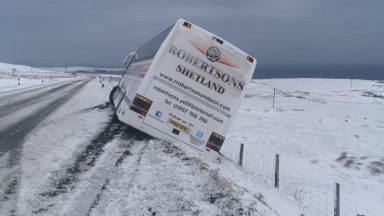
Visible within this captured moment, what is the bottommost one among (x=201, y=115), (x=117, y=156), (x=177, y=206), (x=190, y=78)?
(x=177, y=206)

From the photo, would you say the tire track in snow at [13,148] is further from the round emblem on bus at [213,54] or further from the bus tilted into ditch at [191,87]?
the round emblem on bus at [213,54]

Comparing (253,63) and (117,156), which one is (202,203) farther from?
(253,63)

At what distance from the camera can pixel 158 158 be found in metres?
11.2

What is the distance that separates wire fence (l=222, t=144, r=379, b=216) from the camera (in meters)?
11.2

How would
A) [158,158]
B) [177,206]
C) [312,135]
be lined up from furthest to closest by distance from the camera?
[312,135], [158,158], [177,206]

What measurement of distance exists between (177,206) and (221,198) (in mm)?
1015

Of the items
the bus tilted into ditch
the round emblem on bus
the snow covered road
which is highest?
the round emblem on bus

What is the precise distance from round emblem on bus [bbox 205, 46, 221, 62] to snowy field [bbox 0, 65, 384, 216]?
249cm

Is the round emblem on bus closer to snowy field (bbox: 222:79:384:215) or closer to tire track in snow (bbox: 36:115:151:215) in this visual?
tire track in snow (bbox: 36:115:151:215)

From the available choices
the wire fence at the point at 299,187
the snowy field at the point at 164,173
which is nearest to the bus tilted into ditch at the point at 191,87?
the snowy field at the point at 164,173

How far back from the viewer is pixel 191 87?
12359 millimetres

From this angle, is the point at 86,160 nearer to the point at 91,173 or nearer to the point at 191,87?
the point at 91,173

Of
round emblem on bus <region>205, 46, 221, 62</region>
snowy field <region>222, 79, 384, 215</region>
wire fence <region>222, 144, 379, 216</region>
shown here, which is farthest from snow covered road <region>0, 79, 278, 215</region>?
snowy field <region>222, 79, 384, 215</region>

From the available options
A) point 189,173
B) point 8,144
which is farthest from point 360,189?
point 8,144
